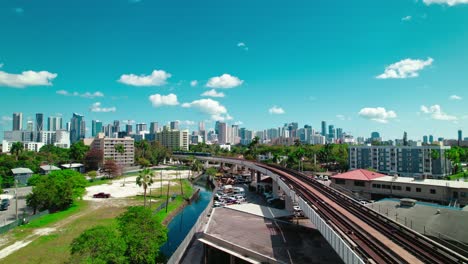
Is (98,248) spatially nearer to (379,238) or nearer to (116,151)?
(379,238)

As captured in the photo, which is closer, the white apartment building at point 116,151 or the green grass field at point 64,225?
the green grass field at point 64,225

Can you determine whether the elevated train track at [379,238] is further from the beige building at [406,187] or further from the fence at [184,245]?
the fence at [184,245]

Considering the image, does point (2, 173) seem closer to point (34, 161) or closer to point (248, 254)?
point (34, 161)

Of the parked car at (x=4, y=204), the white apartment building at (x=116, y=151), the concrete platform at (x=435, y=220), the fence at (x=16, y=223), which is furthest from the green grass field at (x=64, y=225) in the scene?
the white apartment building at (x=116, y=151)

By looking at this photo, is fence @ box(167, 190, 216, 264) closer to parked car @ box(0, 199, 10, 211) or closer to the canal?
the canal

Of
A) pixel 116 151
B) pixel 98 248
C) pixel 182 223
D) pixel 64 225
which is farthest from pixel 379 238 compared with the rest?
pixel 116 151

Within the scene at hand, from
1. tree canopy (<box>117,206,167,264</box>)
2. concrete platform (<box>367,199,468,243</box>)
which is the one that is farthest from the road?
concrete platform (<box>367,199,468,243</box>)
